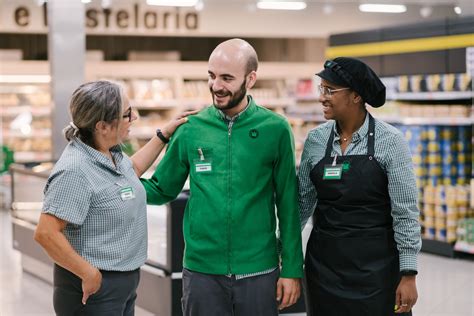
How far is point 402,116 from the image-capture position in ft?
30.5

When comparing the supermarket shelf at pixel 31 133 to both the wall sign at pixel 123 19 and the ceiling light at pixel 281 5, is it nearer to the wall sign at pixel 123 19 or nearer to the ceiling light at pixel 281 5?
the wall sign at pixel 123 19

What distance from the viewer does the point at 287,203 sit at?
9.39 ft

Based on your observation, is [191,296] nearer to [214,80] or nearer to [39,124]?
[214,80]

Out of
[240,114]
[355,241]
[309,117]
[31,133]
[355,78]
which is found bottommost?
[31,133]

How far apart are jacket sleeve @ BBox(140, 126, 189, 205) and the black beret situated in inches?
23.1

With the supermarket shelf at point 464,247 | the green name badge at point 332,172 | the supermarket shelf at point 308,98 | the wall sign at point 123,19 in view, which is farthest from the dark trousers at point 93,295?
the wall sign at point 123,19

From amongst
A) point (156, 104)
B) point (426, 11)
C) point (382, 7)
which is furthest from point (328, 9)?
point (156, 104)

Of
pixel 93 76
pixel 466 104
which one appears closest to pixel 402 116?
pixel 466 104

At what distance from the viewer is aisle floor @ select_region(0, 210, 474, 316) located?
6230 mm

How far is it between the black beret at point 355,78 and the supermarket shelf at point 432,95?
5.65 meters

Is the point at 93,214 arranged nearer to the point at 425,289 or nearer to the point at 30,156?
the point at 425,289

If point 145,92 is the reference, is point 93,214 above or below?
below

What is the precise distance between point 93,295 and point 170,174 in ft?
1.94

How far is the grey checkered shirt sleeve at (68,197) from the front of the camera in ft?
8.45
